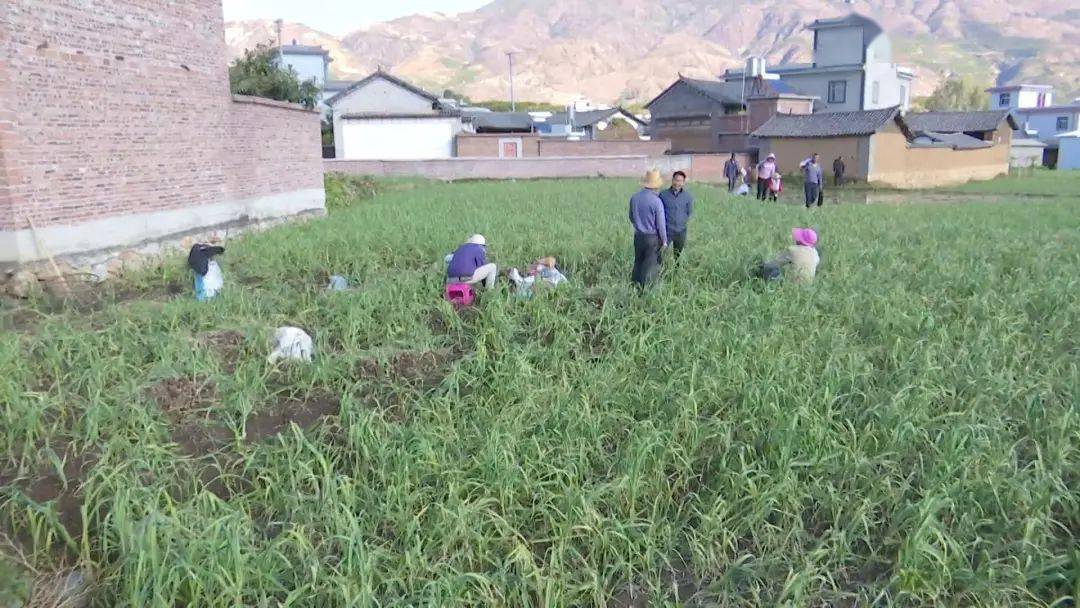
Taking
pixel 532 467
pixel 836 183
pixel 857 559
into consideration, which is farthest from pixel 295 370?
pixel 836 183

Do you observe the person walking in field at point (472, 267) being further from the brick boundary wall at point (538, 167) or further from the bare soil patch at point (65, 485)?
the brick boundary wall at point (538, 167)

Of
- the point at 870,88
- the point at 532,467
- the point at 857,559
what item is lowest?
the point at 857,559

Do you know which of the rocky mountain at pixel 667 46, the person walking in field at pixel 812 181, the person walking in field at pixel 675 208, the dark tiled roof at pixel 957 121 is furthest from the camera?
the rocky mountain at pixel 667 46

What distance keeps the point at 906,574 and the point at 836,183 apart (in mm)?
25703

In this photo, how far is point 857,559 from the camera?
3.22 meters

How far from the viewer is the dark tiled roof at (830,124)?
1076 inches

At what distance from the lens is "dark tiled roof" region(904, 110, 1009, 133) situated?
115ft

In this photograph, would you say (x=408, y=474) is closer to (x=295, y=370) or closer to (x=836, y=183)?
(x=295, y=370)

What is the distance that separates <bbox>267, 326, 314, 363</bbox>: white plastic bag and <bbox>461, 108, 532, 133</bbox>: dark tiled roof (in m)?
37.4

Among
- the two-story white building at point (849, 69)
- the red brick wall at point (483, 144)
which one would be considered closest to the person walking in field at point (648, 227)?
the red brick wall at point (483, 144)

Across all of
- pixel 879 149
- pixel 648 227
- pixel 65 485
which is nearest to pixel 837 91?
pixel 879 149

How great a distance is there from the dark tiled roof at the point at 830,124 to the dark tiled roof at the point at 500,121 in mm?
16791

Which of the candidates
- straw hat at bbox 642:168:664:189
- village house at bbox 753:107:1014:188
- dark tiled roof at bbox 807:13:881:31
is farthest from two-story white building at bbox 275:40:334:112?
straw hat at bbox 642:168:664:189

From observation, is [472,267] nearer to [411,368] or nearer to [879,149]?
[411,368]
